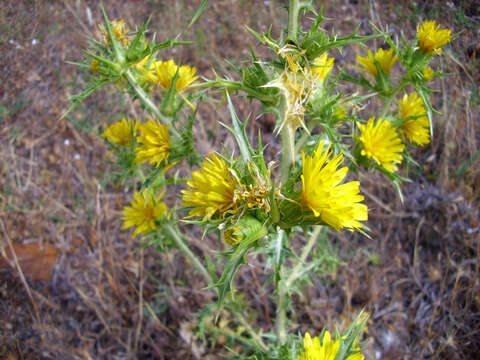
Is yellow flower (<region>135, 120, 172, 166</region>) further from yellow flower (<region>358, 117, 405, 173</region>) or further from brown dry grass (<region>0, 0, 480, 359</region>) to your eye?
yellow flower (<region>358, 117, 405, 173</region>)

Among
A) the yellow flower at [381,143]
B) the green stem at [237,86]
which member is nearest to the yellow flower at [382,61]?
the yellow flower at [381,143]

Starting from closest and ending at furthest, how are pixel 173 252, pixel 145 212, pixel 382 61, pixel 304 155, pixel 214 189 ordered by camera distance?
pixel 304 155 < pixel 214 189 < pixel 382 61 < pixel 145 212 < pixel 173 252

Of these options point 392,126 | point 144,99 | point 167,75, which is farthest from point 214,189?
point 392,126

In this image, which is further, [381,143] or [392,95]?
[392,95]

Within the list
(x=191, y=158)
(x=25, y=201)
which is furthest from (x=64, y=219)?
(x=191, y=158)

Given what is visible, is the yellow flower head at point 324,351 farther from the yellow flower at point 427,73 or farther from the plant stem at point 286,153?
the yellow flower at point 427,73

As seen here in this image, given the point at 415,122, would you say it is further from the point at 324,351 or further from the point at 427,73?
the point at 324,351

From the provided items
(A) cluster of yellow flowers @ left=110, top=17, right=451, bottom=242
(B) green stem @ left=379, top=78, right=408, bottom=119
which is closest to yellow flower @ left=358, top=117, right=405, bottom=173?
(A) cluster of yellow flowers @ left=110, top=17, right=451, bottom=242
